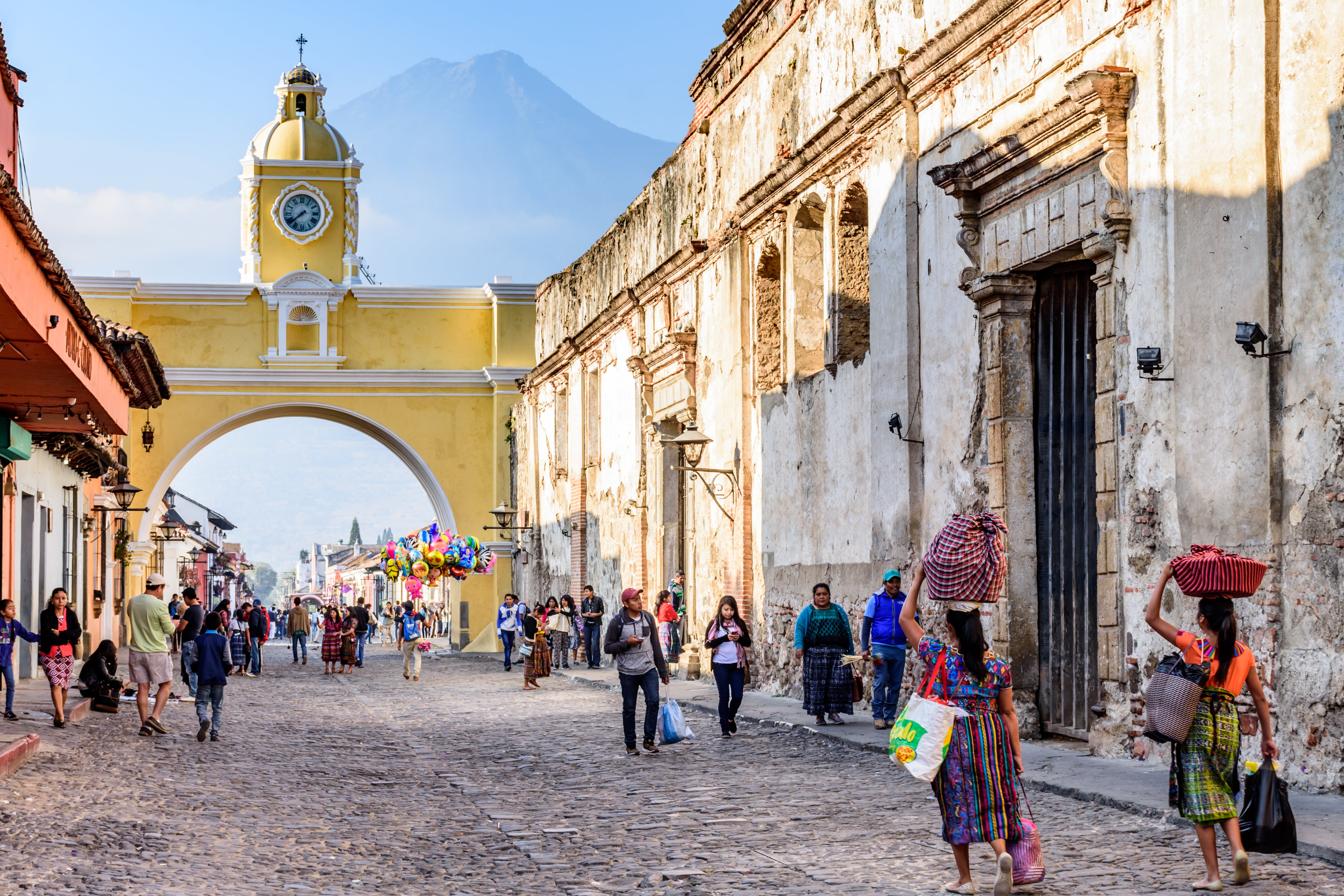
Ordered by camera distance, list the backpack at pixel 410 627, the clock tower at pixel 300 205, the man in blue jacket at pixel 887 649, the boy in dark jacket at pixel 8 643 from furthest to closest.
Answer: the clock tower at pixel 300 205, the backpack at pixel 410 627, the boy in dark jacket at pixel 8 643, the man in blue jacket at pixel 887 649

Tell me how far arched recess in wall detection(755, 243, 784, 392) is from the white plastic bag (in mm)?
7036

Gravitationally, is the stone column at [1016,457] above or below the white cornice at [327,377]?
below

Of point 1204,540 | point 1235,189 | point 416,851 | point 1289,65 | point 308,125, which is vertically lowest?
point 416,851

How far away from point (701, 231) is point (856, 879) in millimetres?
14930

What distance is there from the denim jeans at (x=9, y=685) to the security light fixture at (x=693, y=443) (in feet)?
26.1

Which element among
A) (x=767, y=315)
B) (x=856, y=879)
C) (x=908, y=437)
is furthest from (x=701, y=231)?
(x=856, y=879)

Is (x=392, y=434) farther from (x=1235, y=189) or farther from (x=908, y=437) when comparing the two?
(x=1235, y=189)

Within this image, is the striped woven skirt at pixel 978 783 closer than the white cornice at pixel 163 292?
Yes

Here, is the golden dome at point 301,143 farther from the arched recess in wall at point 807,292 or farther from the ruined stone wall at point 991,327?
the arched recess in wall at point 807,292

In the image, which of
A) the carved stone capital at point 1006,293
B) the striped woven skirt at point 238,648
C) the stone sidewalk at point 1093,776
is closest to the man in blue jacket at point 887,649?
the stone sidewalk at point 1093,776

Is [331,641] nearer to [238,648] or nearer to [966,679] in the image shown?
[238,648]

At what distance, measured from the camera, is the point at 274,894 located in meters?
6.59

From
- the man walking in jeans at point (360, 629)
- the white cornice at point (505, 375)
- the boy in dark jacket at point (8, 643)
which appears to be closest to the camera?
the boy in dark jacket at point (8, 643)

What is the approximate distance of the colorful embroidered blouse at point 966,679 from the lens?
6.33 meters
